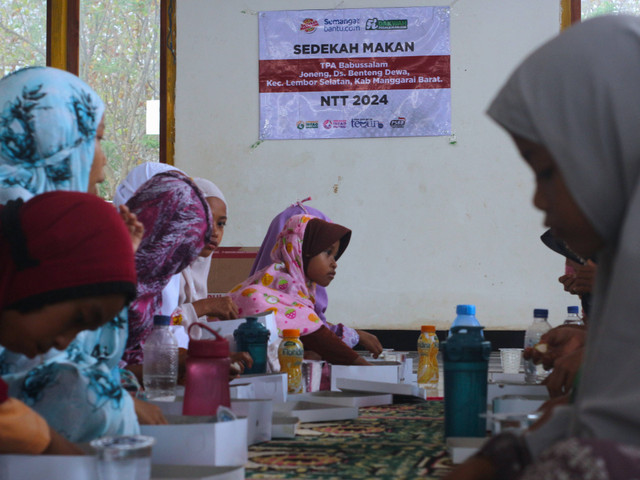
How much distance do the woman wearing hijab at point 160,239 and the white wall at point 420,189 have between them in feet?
10.8

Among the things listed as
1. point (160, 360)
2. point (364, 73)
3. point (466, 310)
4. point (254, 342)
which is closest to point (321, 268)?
point (466, 310)

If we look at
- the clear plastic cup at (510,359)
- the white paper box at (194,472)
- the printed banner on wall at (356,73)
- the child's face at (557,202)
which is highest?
the printed banner on wall at (356,73)

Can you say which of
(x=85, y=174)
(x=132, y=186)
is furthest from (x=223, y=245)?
(x=85, y=174)

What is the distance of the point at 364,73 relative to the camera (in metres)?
5.13

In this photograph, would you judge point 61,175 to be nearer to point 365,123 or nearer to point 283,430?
point 283,430

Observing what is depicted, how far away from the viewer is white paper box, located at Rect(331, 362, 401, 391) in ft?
7.23

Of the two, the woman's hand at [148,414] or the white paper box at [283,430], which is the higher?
the woman's hand at [148,414]

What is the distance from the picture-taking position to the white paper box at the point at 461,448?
114 centimetres

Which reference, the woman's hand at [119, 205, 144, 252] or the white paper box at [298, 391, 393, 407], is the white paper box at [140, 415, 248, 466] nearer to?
the woman's hand at [119, 205, 144, 252]

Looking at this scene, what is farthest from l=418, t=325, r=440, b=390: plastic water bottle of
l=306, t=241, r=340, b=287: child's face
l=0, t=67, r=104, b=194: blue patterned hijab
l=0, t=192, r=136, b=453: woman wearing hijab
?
l=0, t=192, r=136, b=453: woman wearing hijab

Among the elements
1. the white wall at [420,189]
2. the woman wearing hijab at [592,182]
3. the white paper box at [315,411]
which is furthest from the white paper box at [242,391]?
the white wall at [420,189]

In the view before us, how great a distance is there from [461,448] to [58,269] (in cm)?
63

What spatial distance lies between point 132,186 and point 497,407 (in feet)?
6.36

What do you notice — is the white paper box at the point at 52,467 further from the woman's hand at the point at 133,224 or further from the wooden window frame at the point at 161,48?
the wooden window frame at the point at 161,48
